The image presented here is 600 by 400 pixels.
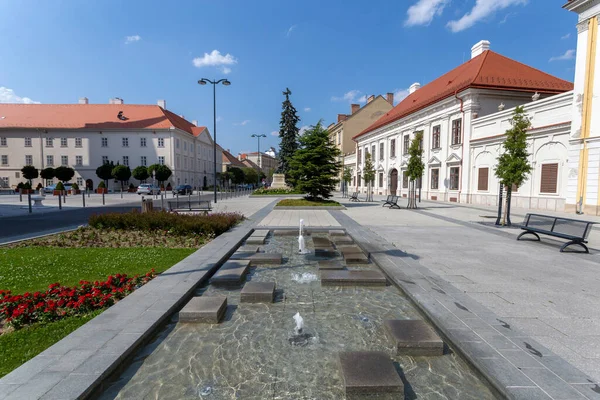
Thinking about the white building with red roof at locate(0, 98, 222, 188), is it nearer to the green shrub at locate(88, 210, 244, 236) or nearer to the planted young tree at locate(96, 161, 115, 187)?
the planted young tree at locate(96, 161, 115, 187)

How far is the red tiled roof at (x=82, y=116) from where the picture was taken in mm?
55031

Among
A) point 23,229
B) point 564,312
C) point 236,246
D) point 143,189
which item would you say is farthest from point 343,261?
point 143,189

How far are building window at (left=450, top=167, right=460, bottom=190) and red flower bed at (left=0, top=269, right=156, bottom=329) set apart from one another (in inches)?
1082

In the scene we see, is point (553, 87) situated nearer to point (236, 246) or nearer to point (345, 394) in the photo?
point (236, 246)

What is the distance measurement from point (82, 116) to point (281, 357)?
6884 cm

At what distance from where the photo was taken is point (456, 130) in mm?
27391

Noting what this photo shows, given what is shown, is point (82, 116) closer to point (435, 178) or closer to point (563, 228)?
point (435, 178)

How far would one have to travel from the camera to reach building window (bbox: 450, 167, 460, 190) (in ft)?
89.1

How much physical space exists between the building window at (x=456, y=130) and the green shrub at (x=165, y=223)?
76.5 feet

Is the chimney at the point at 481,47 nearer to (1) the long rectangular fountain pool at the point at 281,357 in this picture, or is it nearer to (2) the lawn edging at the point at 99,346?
(1) the long rectangular fountain pool at the point at 281,357

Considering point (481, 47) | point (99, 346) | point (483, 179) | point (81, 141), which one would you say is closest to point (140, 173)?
point (81, 141)

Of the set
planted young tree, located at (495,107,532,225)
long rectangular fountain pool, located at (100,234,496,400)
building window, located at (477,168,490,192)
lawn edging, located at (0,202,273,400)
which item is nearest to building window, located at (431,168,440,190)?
building window, located at (477,168,490,192)

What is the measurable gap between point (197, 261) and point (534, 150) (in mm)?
22937

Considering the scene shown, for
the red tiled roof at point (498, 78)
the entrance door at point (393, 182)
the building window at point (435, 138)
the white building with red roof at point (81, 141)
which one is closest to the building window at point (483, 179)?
the building window at point (435, 138)
